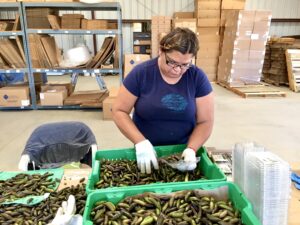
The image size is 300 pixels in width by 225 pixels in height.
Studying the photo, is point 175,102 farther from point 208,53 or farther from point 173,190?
point 208,53

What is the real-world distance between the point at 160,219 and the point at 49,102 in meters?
4.63

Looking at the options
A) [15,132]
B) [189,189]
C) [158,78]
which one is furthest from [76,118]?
[189,189]

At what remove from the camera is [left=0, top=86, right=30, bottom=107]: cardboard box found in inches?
196

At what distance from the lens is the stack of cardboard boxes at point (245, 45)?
6477 millimetres

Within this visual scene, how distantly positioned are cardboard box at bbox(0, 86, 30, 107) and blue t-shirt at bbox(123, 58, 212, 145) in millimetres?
4077

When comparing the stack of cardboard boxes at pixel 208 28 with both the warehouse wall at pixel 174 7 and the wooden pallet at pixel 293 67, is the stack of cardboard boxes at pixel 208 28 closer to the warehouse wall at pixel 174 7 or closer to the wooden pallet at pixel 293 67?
Answer: the warehouse wall at pixel 174 7

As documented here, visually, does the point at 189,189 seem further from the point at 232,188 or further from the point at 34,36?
the point at 34,36

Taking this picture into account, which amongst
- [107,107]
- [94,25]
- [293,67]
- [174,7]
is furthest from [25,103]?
[174,7]

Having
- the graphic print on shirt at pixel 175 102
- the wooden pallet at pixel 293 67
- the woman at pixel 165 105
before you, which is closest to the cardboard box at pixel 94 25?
the woman at pixel 165 105

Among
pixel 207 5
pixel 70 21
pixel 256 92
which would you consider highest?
pixel 207 5

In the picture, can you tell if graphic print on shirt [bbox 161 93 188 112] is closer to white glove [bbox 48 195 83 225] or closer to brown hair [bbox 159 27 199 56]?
brown hair [bbox 159 27 199 56]

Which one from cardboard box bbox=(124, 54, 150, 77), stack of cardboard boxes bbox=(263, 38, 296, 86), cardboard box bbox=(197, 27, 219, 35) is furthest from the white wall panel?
cardboard box bbox=(124, 54, 150, 77)

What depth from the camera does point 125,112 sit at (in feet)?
5.05

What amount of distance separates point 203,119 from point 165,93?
27 cm
